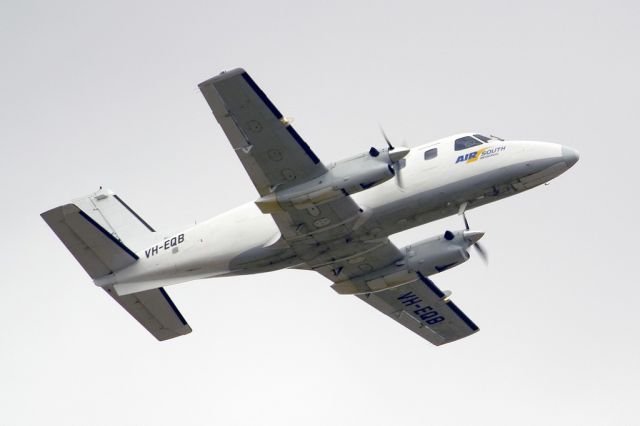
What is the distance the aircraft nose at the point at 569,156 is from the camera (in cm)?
3153

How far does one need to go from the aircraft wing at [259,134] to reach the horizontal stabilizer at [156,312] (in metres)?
6.10

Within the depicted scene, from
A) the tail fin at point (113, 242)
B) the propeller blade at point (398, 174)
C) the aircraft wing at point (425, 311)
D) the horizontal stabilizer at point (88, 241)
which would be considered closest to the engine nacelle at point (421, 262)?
the aircraft wing at point (425, 311)

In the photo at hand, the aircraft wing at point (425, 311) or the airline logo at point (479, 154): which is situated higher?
the airline logo at point (479, 154)

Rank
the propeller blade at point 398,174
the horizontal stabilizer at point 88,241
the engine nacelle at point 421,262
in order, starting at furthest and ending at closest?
1. the engine nacelle at point 421,262
2. the horizontal stabilizer at point 88,241
3. the propeller blade at point 398,174

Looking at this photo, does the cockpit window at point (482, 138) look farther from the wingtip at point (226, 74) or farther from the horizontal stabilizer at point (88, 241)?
the horizontal stabilizer at point (88, 241)

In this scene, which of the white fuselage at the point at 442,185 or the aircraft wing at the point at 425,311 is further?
the aircraft wing at the point at 425,311

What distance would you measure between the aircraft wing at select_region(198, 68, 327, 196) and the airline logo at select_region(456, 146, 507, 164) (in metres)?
4.25

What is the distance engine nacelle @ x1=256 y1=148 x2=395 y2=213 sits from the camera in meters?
30.2

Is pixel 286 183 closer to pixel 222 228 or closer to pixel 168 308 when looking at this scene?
pixel 222 228

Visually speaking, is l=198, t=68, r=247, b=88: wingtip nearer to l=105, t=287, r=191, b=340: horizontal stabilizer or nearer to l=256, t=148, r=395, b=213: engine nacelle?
l=256, t=148, r=395, b=213: engine nacelle

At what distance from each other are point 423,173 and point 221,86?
6.65 m

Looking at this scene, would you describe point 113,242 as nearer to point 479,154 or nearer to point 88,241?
point 88,241

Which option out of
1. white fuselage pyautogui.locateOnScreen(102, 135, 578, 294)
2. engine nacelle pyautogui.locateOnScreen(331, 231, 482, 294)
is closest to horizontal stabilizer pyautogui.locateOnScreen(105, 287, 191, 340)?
white fuselage pyautogui.locateOnScreen(102, 135, 578, 294)

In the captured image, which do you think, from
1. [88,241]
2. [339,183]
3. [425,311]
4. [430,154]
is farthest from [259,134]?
[425,311]
